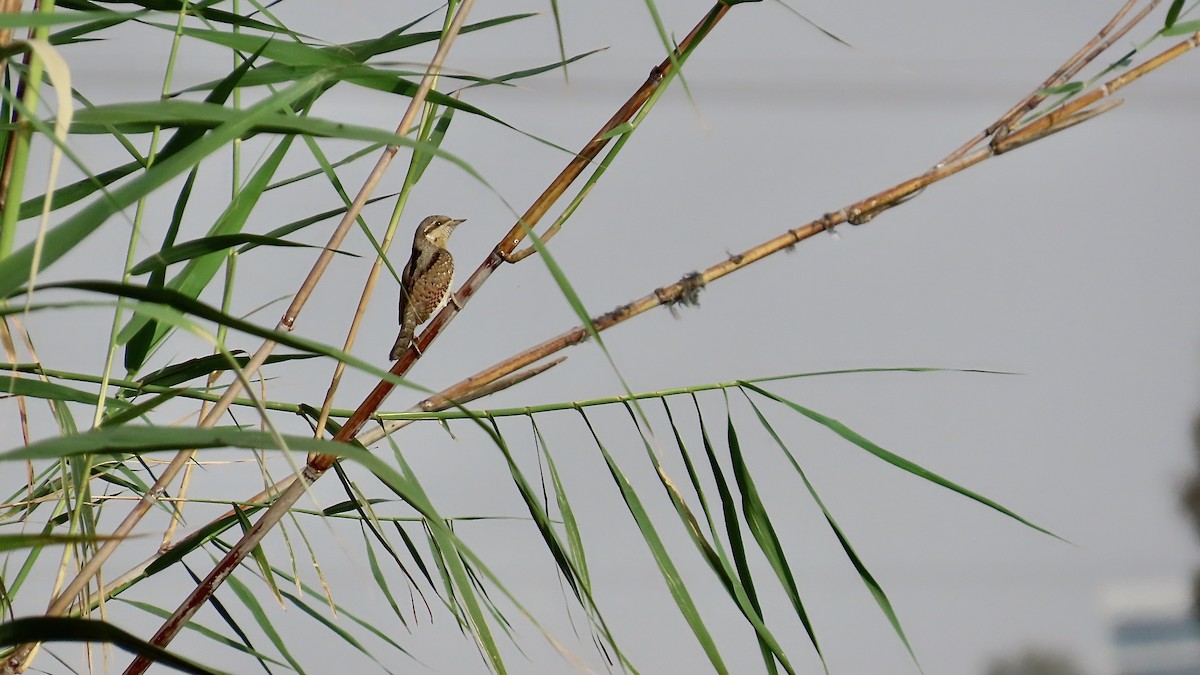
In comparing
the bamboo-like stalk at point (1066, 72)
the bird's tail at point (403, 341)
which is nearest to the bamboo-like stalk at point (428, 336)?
the bamboo-like stalk at point (1066, 72)

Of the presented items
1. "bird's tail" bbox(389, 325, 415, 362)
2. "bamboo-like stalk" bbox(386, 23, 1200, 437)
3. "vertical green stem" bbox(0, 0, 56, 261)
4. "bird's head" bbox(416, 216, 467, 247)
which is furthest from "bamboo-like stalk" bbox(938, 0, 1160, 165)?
"bird's head" bbox(416, 216, 467, 247)

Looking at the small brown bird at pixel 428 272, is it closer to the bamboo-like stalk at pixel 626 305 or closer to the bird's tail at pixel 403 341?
the bird's tail at pixel 403 341

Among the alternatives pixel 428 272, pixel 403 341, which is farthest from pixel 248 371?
pixel 428 272

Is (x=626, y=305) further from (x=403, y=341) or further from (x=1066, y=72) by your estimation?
(x=403, y=341)

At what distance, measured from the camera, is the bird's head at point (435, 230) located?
72.9 inches

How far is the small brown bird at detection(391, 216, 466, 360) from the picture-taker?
62.5 inches

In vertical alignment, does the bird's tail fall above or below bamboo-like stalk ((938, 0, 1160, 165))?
above

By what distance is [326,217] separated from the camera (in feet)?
2.27

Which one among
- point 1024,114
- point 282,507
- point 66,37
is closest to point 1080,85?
point 1024,114

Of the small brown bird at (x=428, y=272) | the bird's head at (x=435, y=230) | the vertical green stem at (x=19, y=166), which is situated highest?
the bird's head at (x=435, y=230)

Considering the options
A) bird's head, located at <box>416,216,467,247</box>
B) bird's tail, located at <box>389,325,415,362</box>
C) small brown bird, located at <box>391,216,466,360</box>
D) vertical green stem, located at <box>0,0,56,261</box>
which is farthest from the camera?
bird's head, located at <box>416,216,467,247</box>

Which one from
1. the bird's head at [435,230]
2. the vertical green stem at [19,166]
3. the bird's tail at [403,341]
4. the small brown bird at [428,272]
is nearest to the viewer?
the vertical green stem at [19,166]

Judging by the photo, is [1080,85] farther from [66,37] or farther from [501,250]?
[66,37]

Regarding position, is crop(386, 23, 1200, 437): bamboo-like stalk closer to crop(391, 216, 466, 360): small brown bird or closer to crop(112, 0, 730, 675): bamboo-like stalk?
crop(112, 0, 730, 675): bamboo-like stalk
